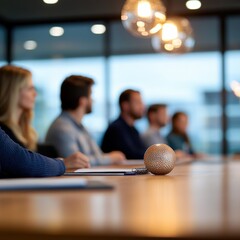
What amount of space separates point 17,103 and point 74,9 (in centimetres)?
448

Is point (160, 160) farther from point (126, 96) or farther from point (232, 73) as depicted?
point (232, 73)

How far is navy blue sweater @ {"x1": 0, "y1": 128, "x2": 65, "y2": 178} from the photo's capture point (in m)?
1.74

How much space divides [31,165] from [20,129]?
1.51 metres

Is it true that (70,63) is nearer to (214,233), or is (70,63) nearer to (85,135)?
(85,135)

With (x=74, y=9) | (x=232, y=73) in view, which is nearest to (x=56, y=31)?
(x=74, y=9)

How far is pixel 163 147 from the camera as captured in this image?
6.57ft

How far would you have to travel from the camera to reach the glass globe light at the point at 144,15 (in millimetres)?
3785

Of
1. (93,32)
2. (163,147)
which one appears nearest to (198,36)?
(93,32)

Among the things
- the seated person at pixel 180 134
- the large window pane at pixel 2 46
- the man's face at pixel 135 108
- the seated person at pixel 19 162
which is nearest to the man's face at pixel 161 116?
the seated person at pixel 180 134

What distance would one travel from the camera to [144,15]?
149 inches

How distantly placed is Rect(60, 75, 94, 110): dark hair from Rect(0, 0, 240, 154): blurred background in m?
3.59

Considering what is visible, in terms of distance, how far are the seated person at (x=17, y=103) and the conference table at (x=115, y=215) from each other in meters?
1.98

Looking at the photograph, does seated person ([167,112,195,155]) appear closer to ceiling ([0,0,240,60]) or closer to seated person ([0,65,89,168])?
ceiling ([0,0,240,60])

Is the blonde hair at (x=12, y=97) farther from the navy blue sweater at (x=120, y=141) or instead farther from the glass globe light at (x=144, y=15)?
the navy blue sweater at (x=120, y=141)
